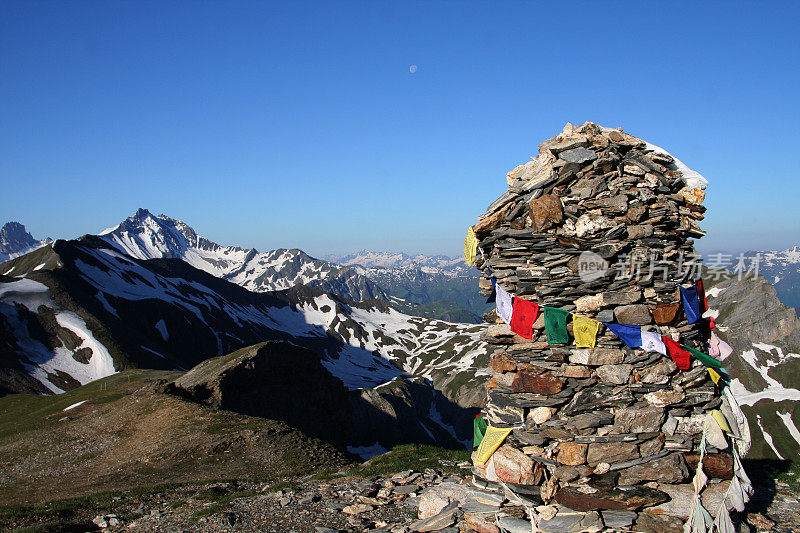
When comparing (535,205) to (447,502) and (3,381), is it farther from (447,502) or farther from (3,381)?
(3,381)

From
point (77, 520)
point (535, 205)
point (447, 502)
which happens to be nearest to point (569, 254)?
point (535, 205)

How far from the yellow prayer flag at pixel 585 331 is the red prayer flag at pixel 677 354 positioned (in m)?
1.68

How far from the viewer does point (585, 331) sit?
11.1 metres

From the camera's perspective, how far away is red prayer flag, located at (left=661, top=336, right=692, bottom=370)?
11047 millimetres

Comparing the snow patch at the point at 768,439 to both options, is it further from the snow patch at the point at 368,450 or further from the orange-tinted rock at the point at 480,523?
the orange-tinted rock at the point at 480,523

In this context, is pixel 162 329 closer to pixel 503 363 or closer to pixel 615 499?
pixel 503 363

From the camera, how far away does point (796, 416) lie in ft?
474

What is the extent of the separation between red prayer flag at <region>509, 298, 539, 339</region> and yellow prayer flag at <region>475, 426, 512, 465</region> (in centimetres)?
252

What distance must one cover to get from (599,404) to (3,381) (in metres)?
99.5

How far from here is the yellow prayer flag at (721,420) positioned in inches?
433

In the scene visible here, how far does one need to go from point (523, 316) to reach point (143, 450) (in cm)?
2673

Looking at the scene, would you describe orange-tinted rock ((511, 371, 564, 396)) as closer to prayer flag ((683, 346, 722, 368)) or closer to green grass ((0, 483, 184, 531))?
prayer flag ((683, 346, 722, 368))

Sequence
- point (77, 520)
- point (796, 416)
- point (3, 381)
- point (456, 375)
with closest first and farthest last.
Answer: point (77, 520) < point (3, 381) < point (796, 416) < point (456, 375)

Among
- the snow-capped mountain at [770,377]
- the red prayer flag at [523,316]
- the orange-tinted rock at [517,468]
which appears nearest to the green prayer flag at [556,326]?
the red prayer flag at [523,316]
